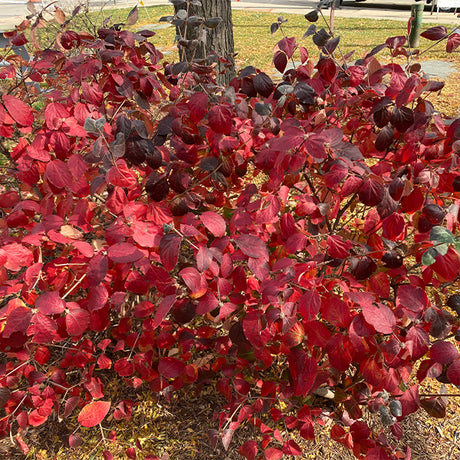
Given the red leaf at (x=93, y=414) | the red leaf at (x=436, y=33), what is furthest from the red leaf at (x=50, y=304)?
the red leaf at (x=436, y=33)

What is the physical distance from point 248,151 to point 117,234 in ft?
2.37

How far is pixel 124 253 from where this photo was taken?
1.29m

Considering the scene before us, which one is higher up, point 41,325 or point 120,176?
point 120,176

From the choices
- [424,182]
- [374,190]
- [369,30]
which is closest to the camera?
[374,190]

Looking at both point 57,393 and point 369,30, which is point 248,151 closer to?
point 57,393

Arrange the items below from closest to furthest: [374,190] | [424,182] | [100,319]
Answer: [374,190]
[424,182]
[100,319]

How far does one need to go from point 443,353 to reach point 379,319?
0.88 ft

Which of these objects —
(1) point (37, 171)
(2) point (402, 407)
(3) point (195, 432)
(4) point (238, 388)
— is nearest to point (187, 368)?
(4) point (238, 388)

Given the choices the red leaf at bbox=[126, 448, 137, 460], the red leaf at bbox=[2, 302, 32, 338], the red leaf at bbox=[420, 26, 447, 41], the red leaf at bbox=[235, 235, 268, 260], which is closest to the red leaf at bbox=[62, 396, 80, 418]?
the red leaf at bbox=[126, 448, 137, 460]

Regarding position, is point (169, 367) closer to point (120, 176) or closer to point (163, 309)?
point (163, 309)

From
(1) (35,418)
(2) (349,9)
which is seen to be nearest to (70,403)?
(1) (35,418)

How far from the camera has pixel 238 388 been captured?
1796mm

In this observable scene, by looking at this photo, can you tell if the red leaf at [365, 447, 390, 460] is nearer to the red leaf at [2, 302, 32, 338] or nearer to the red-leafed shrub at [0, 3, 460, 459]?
the red-leafed shrub at [0, 3, 460, 459]

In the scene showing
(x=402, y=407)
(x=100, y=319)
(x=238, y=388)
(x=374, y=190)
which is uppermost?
(x=374, y=190)
